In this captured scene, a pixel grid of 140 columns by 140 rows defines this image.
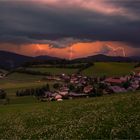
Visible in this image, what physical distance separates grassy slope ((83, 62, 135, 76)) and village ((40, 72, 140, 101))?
10.2 metres

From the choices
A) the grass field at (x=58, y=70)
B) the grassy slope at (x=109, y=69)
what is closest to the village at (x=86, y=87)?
the grass field at (x=58, y=70)

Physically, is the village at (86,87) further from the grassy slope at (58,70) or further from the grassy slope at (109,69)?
the grassy slope at (109,69)

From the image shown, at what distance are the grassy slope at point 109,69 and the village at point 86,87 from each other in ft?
33.3

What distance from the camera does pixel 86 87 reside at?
109500mm

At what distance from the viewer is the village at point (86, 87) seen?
91.6 meters

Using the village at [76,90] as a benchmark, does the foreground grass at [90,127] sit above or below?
above

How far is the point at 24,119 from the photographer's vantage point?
3797cm

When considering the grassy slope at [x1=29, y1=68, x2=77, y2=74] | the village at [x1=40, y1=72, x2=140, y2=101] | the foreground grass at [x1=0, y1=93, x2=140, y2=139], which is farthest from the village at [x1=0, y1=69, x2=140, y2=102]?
the foreground grass at [x1=0, y1=93, x2=140, y2=139]

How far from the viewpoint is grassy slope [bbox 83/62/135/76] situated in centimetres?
16100

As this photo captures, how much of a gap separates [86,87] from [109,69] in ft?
211

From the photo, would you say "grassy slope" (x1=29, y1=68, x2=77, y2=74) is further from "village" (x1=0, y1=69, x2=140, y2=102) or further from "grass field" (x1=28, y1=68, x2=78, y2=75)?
"village" (x1=0, y1=69, x2=140, y2=102)

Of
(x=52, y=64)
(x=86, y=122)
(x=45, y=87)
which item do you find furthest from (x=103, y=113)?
(x=52, y=64)

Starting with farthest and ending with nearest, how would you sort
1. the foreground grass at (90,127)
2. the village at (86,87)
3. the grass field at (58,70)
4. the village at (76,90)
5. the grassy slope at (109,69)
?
the grass field at (58,70) < the grassy slope at (109,69) < the village at (86,87) < the village at (76,90) < the foreground grass at (90,127)

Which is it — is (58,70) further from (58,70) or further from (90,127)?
(90,127)
